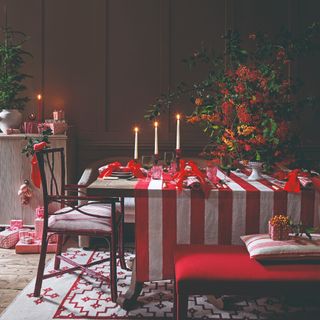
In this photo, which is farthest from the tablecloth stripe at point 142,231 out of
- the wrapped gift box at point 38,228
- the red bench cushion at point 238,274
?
the wrapped gift box at point 38,228

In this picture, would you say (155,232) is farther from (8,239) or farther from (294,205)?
(8,239)

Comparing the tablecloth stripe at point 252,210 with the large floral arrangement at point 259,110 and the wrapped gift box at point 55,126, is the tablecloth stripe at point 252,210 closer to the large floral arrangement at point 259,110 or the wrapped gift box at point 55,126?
the large floral arrangement at point 259,110

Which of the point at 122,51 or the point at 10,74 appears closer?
the point at 10,74

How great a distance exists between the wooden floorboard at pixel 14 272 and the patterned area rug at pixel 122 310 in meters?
0.08

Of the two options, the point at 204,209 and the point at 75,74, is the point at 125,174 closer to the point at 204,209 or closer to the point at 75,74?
the point at 204,209

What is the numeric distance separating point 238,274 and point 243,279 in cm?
3

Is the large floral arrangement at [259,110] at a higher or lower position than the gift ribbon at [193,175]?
higher

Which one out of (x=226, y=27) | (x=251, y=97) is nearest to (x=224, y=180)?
(x=251, y=97)

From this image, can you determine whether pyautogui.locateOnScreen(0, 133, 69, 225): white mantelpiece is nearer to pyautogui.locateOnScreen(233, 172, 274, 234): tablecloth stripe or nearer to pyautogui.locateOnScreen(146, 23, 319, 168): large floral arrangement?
pyautogui.locateOnScreen(146, 23, 319, 168): large floral arrangement

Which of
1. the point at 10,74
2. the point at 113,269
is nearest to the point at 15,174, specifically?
the point at 10,74

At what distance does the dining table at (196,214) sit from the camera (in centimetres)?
280

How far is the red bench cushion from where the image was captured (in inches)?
87.3

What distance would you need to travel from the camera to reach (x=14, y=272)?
3633mm

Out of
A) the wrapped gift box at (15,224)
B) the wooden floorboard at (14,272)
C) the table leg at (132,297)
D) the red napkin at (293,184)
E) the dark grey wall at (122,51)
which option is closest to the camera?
the red napkin at (293,184)
